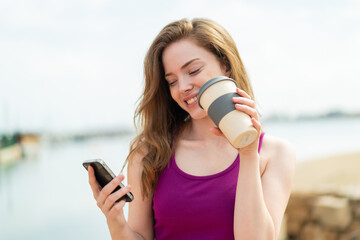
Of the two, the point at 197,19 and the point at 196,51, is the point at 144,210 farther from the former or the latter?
the point at 197,19

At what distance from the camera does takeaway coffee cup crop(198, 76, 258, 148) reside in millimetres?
1198

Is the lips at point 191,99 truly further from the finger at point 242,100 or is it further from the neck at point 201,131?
the finger at point 242,100

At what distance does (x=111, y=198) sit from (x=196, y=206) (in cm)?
35

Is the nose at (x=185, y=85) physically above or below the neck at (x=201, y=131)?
above

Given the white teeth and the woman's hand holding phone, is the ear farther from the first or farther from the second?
the woman's hand holding phone

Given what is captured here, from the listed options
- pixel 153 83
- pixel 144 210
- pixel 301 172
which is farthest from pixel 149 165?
pixel 301 172

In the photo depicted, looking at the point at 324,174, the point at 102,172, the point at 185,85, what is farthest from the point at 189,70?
the point at 324,174

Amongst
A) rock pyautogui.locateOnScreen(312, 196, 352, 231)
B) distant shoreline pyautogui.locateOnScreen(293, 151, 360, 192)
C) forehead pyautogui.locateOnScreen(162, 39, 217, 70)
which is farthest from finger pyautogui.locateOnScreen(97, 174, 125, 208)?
distant shoreline pyautogui.locateOnScreen(293, 151, 360, 192)

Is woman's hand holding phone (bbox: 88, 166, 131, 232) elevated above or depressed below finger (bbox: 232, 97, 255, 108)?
below

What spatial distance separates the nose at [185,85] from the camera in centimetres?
153

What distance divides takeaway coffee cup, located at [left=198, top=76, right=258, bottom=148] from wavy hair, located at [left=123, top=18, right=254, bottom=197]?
402 mm

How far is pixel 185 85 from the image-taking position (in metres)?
1.53

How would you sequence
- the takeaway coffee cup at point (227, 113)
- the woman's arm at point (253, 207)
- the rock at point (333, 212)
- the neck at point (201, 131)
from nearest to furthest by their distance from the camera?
the takeaway coffee cup at point (227, 113), the woman's arm at point (253, 207), the neck at point (201, 131), the rock at point (333, 212)

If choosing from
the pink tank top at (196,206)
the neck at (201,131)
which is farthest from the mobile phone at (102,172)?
the neck at (201,131)
